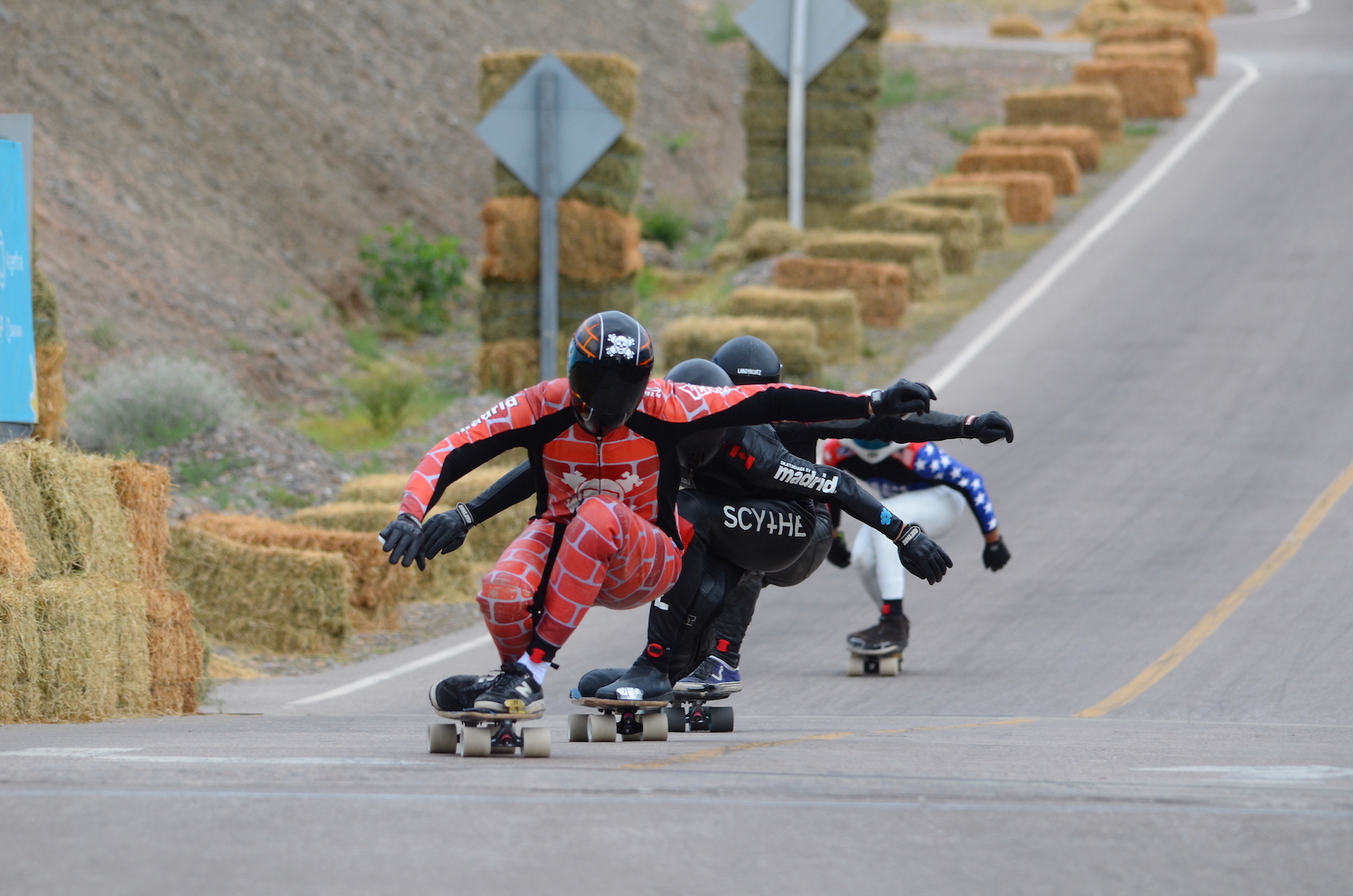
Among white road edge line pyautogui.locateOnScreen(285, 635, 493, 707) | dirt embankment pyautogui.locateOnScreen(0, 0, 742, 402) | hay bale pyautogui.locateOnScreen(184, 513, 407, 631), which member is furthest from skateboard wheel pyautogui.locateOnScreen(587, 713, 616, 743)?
dirt embankment pyautogui.locateOnScreen(0, 0, 742, 402)

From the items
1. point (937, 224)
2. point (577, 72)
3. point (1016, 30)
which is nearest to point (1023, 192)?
point (937, 224)

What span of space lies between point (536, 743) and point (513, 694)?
0.20 meters

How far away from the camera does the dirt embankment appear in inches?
787

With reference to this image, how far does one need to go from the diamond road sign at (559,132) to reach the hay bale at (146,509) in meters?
5.17

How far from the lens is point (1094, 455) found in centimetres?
1588

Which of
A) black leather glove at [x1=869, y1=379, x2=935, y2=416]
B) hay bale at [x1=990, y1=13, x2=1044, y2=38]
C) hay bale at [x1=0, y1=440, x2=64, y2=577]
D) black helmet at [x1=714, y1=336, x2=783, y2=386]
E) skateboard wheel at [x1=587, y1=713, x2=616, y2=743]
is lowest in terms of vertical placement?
skateboard wheel at [x1=587, y1=713, x2=616, y2=743]

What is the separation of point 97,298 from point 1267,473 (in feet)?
39.2

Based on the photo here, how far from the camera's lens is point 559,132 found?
1354 centimetres

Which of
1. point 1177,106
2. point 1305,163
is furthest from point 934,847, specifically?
point 1177,106

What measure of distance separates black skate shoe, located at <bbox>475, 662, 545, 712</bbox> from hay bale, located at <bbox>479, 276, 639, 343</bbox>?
1275 cm

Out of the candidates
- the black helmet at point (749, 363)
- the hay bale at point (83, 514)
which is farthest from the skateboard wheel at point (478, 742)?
the hay bale at point (83, 514)

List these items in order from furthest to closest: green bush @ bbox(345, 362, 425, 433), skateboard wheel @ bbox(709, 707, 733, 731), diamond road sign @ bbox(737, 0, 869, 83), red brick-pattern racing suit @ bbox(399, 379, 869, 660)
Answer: diamond road sign @ bbox(737, 0, 869, 83)
green bush @ bbox(345, 362, 425, 433)
skateboard wheel @ bbox(709, 707, 733, 731)
red brick-pattern racing suit @ bbox(399, 379, 869, 660)

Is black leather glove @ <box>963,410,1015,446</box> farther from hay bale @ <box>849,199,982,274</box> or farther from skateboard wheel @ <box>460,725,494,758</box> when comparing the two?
hay bale @ <box>849,199,982,274</box>

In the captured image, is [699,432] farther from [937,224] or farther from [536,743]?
[937,224]
